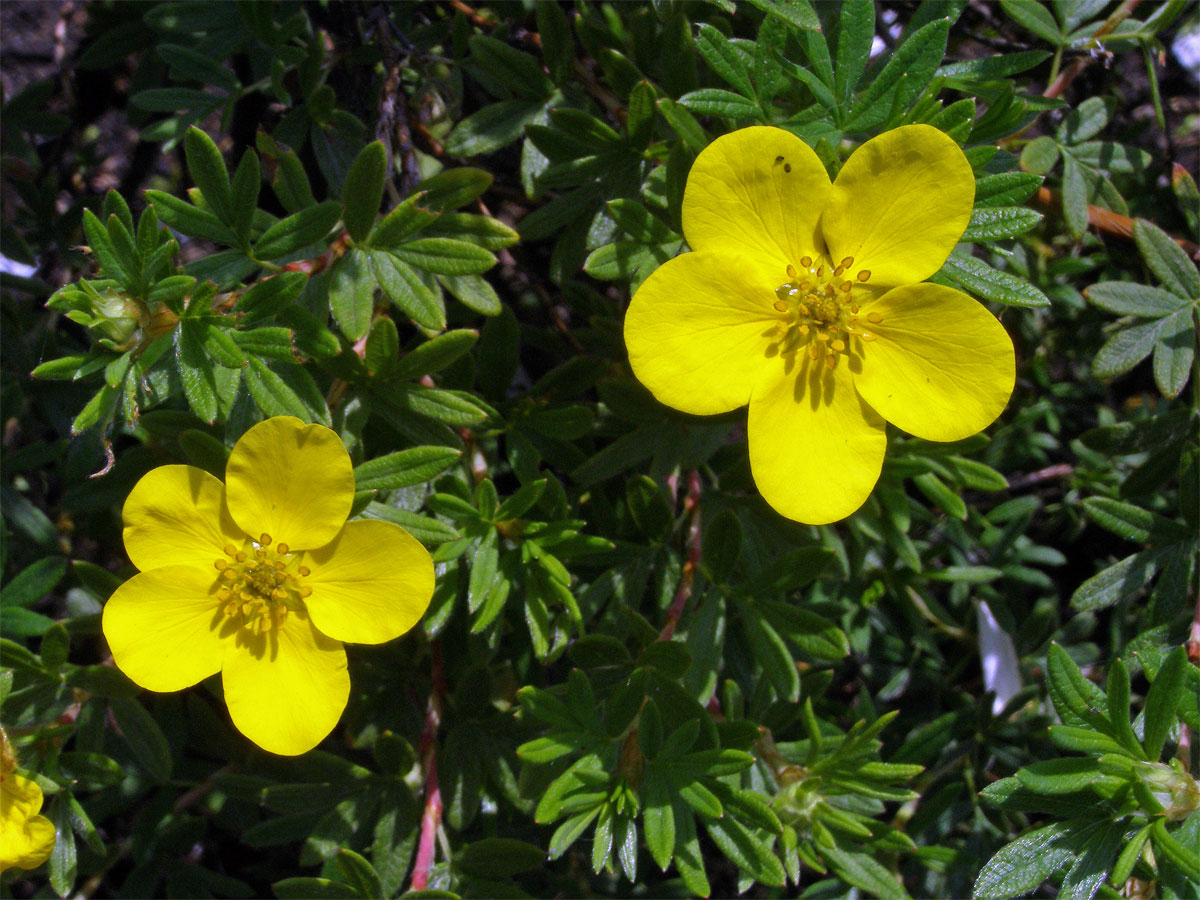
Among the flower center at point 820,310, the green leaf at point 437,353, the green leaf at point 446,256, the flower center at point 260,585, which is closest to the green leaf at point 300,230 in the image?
the green leaf at point 446,256

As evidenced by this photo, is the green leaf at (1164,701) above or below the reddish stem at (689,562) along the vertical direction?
above

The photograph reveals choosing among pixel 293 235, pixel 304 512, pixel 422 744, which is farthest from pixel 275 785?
pixel 293 235

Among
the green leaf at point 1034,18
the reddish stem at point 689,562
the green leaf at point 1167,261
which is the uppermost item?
the green leaf at point 1034,18

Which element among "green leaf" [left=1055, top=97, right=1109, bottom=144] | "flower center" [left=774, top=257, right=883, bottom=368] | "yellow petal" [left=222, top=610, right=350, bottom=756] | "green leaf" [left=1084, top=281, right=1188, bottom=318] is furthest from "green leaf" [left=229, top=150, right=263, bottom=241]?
"green leaf" [left=1055, top=97, right=1109, bottom=144]

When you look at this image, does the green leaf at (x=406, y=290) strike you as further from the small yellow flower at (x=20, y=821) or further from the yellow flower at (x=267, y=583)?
the small yellow flower at (x=20, y=821)

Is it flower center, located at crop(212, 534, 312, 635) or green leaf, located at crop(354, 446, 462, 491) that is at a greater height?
green leaf, located at crop(354, 446, 462, 491)

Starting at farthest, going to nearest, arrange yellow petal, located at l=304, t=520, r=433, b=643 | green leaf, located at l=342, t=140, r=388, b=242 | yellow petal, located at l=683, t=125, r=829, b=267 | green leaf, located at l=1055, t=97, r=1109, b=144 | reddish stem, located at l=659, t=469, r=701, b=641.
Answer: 1. green leaf, located at l=1055, t=97, r=1109, b=144
2. reddish stem, located at l=659, t=469, r=701, b=641
3. green leaf, located at l=342, t=140, r=388, b=242
4. yellow petal, located at l=304, t=520, r=433, b=643
5. yellow petal, located at l=683, t=125, r=829, b=267

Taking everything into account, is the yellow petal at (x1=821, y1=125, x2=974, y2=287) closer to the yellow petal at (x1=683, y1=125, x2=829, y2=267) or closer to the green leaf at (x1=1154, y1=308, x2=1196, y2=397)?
the yellow petal at (x1=683, y1=125, x2=829, y2=267)
